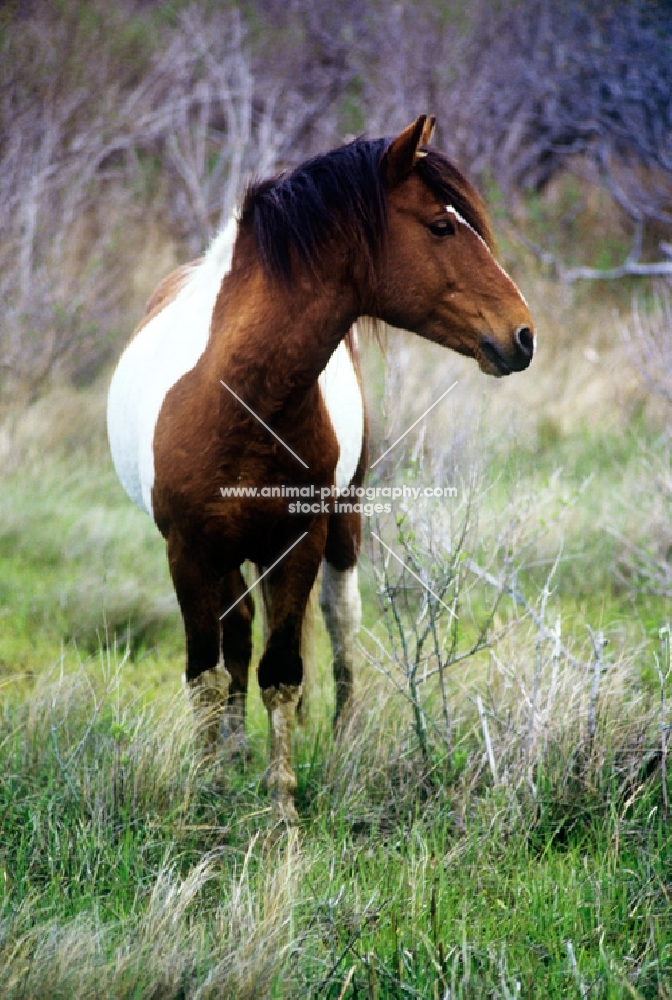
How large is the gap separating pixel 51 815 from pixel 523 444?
1.75 metres

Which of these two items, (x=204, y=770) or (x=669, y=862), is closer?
(x=669, y=862)

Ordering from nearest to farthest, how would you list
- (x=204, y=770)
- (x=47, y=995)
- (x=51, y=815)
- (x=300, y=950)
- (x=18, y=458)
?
(x=47, y=995) → (x=300, y=950) → (x=51, y=815) → (x=204, y=770) → (x=18, y=458)

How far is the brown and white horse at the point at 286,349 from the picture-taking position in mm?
2594

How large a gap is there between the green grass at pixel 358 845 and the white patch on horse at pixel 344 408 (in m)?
0.60

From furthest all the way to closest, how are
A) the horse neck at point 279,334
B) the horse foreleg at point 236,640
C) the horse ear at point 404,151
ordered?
the horse foreleg at point 236,640 → the horse neck at point 279,334 → the horse ear at point 404,151

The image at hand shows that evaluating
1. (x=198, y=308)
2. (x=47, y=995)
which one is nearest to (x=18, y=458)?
(x=198, y=308)

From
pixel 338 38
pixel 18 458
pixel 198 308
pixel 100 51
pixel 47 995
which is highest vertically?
pixel 338 38

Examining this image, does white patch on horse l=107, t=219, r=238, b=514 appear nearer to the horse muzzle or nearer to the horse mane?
the horse mane

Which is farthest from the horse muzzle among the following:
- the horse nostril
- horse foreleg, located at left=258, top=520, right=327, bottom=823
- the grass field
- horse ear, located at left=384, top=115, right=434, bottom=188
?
horse foreleg, located at left=258, top=520, right=327, bottom=823

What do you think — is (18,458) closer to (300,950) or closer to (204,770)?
(204,770)

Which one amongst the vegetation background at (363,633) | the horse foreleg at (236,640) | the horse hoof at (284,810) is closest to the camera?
the vegetation background at (363,633)

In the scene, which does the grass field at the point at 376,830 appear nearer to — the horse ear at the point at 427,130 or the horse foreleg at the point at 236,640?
the horse foreleg at the point at 236,640

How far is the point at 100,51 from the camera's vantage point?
9008mm

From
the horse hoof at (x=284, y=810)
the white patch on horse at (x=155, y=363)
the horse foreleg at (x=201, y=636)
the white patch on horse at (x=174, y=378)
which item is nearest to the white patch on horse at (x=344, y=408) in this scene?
the white patch on horse at (x=174, y=378)
